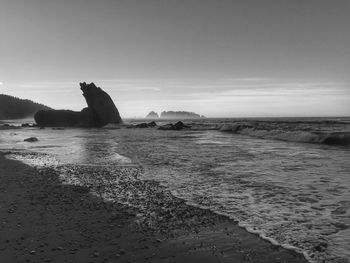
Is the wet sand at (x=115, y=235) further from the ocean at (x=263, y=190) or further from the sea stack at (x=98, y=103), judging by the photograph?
the sea stack at (x=98, y=103)

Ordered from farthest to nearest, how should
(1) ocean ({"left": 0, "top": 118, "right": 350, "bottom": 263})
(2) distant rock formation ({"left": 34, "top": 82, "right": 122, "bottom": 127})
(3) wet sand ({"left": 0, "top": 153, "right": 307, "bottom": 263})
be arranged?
(2) distant rock formation ({"left": 34, "top": 82, "right": 122, "bottom": 127})
(1) ocean ({"left": 0, "top": 118, "right": 350, "bottom": 263})
(3) wet sand ({"left": 0, "top": 153, "right": 307, "bottom": 263})

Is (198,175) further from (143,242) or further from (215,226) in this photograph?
(143,242)

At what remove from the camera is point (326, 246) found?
5.67 meters

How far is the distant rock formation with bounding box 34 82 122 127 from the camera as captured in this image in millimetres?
85250

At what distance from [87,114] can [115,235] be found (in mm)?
82126

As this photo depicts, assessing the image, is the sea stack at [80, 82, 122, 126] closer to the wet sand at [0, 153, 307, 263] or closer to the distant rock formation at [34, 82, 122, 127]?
the distant rock formation at [34, 82, 122, 127]

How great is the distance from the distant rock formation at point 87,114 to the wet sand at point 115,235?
256ft

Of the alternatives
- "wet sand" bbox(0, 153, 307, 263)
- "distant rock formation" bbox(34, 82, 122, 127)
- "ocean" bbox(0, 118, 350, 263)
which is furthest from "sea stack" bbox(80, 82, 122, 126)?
"wet sand" bbox(0, 153, 307, 263)

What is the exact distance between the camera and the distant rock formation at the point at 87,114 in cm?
8525

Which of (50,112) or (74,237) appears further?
(50,112)

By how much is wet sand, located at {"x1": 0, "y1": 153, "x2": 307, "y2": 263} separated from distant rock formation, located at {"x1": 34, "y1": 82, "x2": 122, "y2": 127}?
77.9 metres

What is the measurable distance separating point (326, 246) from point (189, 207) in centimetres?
337

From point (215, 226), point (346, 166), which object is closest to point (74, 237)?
point (215, 226)

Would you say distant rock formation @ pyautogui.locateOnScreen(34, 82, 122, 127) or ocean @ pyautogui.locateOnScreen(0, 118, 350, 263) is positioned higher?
distant rock formation @ pyautogui.locateOnScreen(34, 82, 122, 127)
